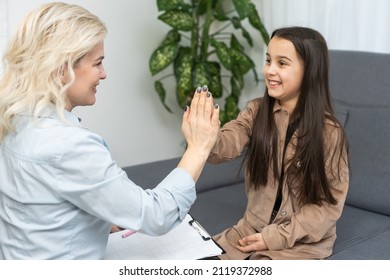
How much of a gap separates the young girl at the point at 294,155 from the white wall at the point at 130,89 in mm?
1423

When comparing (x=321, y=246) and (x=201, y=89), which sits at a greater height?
(x=201, y=89)

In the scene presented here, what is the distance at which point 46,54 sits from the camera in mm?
993

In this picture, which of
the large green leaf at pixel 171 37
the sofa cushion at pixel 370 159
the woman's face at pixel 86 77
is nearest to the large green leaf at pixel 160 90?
the large green leaf at pixel 171 37

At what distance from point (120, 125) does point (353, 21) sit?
53.7 inches

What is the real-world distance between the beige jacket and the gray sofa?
8.5 inches

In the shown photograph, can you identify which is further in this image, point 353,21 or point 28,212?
point 353,21

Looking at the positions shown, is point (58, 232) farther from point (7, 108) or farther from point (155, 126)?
point (155, 126)

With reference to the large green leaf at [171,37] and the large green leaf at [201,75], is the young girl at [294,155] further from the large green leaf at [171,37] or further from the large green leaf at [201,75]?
the large green leaf at [171,37]

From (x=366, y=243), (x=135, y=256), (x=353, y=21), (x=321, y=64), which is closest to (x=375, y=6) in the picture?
(x=353, y=21)

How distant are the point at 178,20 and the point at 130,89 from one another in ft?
1.69

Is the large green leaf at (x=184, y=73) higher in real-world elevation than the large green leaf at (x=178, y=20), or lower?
lower

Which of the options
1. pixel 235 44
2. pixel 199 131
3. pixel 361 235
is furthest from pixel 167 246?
pixel 235 44

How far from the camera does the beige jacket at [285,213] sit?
1.37 meters

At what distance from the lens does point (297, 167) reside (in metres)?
1.40
